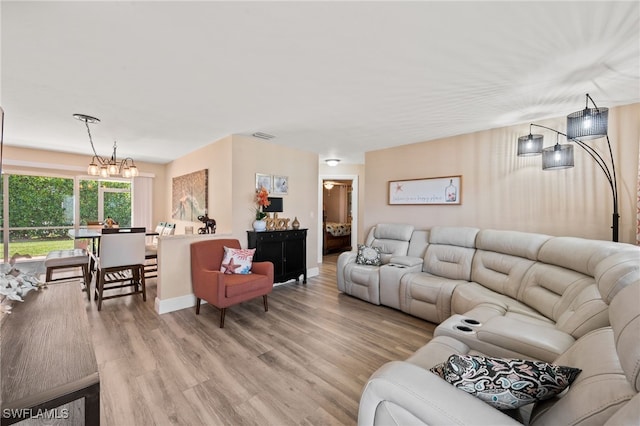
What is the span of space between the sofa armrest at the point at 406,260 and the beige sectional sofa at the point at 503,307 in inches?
0.7

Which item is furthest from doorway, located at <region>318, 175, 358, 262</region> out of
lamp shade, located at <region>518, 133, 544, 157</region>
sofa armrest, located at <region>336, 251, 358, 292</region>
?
lamp shade, located at <region>518, 133, 544, 157</region>

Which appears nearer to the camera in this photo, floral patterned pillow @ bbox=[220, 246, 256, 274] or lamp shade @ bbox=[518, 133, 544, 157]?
lamp shade @ bbox=[518, 133, 544, 157]

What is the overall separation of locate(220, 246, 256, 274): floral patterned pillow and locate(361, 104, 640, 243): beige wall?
2452mm

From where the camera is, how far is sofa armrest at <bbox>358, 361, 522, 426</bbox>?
0.85 metres

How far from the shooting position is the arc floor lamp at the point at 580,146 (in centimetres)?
197

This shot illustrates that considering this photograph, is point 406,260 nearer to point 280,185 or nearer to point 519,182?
point 519,182

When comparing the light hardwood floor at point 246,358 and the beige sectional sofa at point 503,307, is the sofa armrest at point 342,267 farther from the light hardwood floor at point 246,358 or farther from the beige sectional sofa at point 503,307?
the light hardwood floor at point 246,358

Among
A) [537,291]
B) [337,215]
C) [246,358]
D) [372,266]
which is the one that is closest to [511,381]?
[537,291]

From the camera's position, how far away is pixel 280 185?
4320mm

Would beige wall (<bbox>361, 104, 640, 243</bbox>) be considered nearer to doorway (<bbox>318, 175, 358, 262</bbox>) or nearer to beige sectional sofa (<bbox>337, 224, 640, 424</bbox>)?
beige sectional sofa (<bbox>337, 224, 640, 424</bbox>)

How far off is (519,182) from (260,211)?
3496mm

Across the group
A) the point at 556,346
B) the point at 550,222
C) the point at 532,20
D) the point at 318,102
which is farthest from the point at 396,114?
the point at 556,346

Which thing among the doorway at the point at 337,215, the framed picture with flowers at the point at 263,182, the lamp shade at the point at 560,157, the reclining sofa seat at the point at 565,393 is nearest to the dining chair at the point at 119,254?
the framed picture with flowers at the point at 263,182

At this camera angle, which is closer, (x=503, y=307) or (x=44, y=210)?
(x=503, y=307)
